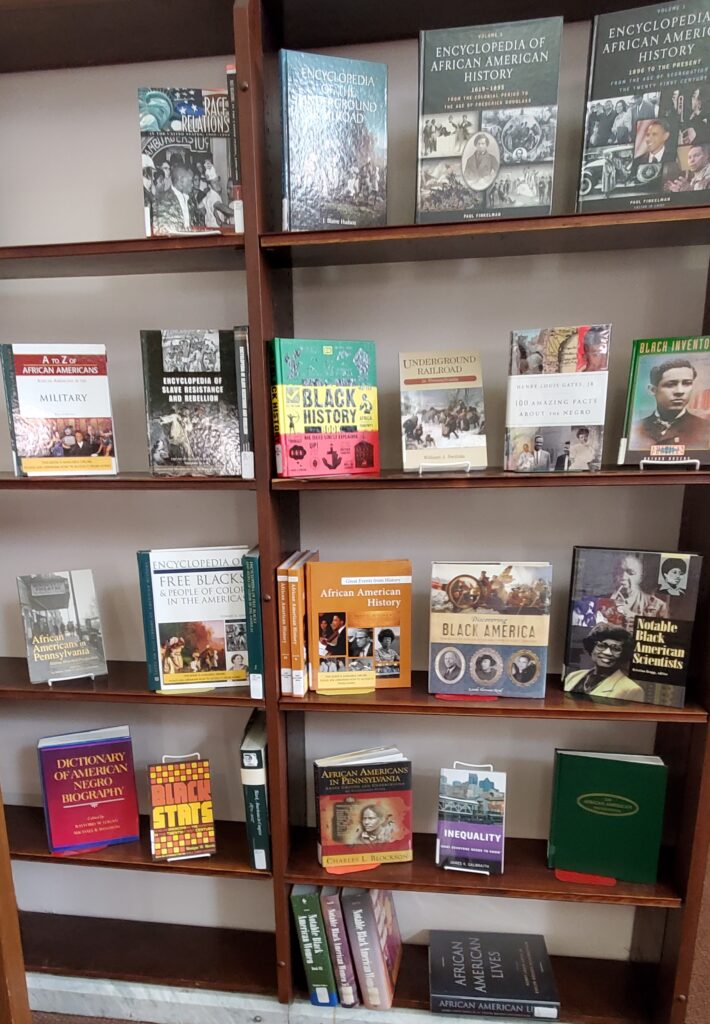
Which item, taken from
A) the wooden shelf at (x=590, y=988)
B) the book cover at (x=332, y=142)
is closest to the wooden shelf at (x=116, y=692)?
the wooden shelf at (x=590, y=988)

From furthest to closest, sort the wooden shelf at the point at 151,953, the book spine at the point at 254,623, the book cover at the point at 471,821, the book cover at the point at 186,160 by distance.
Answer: the wooden shelf at the point at 151,953, the book cover at the point at 471,821, the book spine at the point at 254,623, the book cover at the point at 186,160

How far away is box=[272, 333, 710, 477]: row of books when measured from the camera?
3.78 feet

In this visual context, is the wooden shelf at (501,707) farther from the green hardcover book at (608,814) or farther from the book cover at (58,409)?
the book cover at (58,409)

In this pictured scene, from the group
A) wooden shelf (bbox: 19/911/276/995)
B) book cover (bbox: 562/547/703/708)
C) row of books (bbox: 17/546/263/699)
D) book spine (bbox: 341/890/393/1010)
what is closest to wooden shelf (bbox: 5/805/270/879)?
book spine (bbox: 341/890/393/1010)

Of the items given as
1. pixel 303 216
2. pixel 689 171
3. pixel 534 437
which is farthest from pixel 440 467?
pixel 689 171

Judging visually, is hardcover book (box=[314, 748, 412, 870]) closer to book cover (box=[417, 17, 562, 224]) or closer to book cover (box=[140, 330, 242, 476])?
book cover (box=[140, 330, 242, 476])

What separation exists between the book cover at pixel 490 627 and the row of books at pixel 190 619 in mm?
411

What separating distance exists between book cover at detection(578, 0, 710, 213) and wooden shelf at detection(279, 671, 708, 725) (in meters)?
0.98

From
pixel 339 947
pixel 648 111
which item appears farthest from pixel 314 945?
pixel 648 111

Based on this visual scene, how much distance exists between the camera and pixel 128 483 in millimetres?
1234

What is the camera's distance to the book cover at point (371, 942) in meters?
1.39

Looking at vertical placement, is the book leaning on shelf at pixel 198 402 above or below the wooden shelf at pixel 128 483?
above

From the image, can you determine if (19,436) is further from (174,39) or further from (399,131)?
(399,131)

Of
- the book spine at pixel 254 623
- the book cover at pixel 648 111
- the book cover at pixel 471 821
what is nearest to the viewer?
the book cover at pixel 648 111
